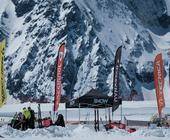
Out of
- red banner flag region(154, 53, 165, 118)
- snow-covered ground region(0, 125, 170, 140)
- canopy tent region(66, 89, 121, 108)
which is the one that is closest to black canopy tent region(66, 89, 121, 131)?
canopy tent region(66, 89, 121, 108)

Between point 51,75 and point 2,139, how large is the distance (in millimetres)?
169116

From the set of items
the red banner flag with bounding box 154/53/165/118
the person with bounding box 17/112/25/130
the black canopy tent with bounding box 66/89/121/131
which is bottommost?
the person with bounding box 17/112/25/130

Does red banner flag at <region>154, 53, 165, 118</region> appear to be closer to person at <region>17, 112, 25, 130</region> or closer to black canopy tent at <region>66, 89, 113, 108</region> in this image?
black canopy tent at <region>66, 89, 113, 108</region>

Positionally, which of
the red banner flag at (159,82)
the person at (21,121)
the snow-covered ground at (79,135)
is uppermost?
the red banner flag at (159,82)

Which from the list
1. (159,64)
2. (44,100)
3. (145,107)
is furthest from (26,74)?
(159,64)

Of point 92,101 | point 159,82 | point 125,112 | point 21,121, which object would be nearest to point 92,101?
point 92,101

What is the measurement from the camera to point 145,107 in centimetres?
6531

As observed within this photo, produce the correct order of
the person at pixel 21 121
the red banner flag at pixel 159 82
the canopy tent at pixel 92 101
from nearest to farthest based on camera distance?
the person at pixel 21 121 < the canopy tent at pixel 92 101 < the red banner flag at pixel 159 82

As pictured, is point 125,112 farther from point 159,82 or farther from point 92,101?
point 92,101

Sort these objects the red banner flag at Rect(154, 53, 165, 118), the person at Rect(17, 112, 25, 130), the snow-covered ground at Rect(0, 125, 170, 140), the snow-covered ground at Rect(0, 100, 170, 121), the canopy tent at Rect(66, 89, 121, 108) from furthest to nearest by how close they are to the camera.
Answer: the snow-covered ground at Rect(0, 100, 170, 121) → the red banner flag at Rect(154, 53, 165, 118) → the canopy tent at Rect(66, 89, 121, 108) → the person at Rect(17, 112, 25, 130) → the snow-covered ground at Rect(0, 125, 170, 140)

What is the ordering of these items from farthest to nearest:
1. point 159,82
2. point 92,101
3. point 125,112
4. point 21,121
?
point 125,112, point 159,82, point 92,101, point 21,121

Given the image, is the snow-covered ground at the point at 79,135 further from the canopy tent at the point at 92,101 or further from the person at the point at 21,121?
the canopy tent at the point at 92,101

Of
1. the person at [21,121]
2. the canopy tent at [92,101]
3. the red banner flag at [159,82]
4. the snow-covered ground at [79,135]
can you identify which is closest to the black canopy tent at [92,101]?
the canopy tent at [92,101]

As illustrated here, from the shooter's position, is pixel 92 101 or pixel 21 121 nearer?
pixel 21 121
